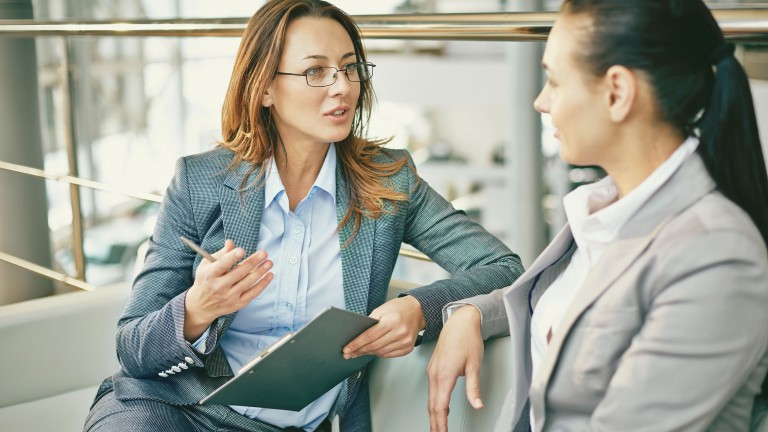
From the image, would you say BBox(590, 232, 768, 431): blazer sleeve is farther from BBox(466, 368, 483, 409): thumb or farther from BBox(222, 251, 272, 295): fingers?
BBox(222, 251, 272, 295): fingers

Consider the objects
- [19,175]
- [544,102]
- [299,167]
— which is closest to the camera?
[544,102]

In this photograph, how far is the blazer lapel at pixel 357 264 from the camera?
6.02 ft

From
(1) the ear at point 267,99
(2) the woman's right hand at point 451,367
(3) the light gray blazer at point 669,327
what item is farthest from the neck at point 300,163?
(3) the light gray blazer at point 669,327

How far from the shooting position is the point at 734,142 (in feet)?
3.60

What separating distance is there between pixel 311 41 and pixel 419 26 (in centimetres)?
28

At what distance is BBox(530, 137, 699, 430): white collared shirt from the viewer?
113cm

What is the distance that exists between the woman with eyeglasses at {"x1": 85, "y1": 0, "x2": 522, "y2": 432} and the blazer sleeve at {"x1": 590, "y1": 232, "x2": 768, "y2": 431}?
69 cm

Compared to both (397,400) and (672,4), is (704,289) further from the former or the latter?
(397,400)

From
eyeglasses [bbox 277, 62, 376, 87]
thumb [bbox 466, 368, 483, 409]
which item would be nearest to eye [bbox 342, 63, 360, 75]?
eyeglasses [bbox 277, 62, 376, 87]

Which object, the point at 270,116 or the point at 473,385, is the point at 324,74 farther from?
the point at 473,385

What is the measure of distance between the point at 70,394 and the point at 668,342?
168 centimetres

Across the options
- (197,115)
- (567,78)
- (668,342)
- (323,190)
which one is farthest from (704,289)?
(197,115)

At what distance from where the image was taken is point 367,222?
6.15 feet

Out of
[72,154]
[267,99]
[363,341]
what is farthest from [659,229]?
[72,154]
